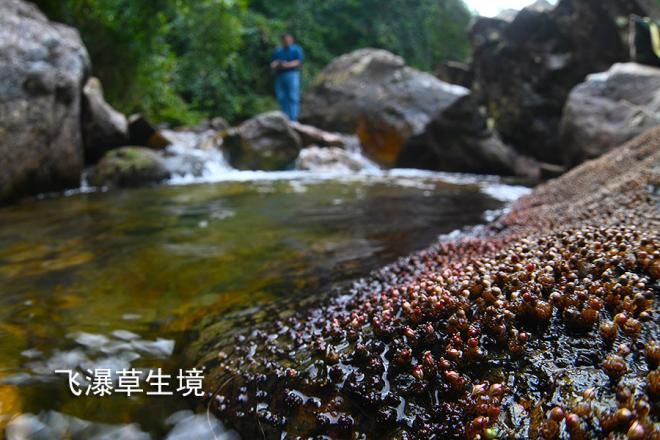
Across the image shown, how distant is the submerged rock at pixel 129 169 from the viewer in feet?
29.9

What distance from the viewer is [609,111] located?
32.5 ft

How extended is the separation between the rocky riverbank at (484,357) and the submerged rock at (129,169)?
7.78 metres

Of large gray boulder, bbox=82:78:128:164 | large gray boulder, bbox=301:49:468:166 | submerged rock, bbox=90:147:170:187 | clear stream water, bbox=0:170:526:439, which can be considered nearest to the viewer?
clear stream water, bbox=0:170:526:439

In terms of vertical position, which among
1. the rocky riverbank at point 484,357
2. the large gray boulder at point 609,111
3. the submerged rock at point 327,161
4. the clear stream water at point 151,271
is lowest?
the submerged rock at point 327,161

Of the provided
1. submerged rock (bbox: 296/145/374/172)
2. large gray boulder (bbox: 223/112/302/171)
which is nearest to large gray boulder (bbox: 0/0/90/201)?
large gray boulder (bbox: 223/112/302/171)

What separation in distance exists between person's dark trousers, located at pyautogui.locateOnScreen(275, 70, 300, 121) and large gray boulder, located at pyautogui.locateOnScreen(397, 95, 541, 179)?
4.86 metres

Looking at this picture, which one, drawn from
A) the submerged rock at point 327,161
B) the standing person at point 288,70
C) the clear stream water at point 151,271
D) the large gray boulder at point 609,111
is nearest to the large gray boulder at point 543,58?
the large gray boulder at point 609,111

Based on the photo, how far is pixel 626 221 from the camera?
8.24ft

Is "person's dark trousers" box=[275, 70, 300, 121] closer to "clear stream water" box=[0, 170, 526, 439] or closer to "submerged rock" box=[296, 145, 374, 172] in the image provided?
"submerged rock" box=[296, 145, 374, 172]

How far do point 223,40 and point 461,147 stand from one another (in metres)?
11.0

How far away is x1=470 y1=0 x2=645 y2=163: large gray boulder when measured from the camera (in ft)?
43.7

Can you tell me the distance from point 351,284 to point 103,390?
1676mm

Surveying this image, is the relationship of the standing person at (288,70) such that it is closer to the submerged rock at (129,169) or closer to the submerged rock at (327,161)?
the submerged rock at (327,161)

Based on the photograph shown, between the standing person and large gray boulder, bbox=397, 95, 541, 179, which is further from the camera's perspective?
the standing person
